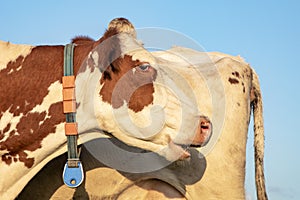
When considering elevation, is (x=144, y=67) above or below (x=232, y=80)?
below

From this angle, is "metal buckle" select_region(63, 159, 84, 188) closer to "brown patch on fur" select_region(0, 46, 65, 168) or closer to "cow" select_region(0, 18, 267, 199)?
"cow" select_region(0, 18, 267, 199)

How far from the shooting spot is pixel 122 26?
19.5ft

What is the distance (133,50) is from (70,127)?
3.13 feet

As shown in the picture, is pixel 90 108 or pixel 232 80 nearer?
pixel 90 108

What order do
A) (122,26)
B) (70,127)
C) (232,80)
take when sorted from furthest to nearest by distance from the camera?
(232,80)
(122,26)
(70,127)

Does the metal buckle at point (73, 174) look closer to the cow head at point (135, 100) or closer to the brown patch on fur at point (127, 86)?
the cow head at point (135, 100)

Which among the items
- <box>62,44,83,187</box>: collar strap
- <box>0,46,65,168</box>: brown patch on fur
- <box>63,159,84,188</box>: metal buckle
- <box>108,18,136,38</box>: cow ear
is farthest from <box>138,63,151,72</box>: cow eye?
<box>63,159,84,188</box>: metal buckle

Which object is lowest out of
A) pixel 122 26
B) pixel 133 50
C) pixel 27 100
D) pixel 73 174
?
pixel 73 174

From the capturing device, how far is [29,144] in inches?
228

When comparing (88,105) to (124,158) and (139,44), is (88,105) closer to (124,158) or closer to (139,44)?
(139,44)

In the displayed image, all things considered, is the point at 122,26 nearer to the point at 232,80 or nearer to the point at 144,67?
the point at 144,67

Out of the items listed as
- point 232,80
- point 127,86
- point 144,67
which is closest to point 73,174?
point 127,86

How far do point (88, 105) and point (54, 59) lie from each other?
598mm

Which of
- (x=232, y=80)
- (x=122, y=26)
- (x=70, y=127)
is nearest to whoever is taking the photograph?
(x=70, y=127)
